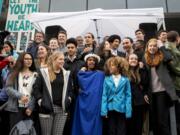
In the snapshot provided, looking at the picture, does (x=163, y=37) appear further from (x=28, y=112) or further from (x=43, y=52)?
(x=28, y=112)

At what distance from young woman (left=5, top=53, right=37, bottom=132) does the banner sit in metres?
5.12

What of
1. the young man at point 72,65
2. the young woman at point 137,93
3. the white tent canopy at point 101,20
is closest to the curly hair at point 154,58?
the young woman at point 137,93

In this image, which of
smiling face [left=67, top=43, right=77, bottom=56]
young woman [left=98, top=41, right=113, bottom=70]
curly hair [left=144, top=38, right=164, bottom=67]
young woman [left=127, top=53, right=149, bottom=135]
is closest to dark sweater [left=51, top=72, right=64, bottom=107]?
smiling face [left=67, top=43, right=77, bottom=56]

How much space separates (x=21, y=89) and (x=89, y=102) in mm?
1219

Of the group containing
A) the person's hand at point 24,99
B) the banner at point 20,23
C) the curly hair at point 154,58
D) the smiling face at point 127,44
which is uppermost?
the banner at point 20,23

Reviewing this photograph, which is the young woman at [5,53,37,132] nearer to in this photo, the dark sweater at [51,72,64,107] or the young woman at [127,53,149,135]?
the dark sweater at [51,72,64,107]

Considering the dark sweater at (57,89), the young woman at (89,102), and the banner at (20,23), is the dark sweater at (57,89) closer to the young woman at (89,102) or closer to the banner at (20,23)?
the young woman at (89,102)

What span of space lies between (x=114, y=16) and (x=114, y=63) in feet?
9.37

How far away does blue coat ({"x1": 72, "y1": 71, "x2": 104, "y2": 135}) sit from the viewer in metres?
6.91

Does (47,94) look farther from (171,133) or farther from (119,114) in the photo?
(171,133)

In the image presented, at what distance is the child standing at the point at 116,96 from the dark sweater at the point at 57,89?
2.47 ft

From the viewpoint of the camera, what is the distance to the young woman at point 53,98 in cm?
675

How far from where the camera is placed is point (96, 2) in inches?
688

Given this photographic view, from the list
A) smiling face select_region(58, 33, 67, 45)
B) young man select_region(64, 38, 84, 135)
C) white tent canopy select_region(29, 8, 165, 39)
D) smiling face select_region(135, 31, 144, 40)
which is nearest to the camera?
young man select_region(64, 38, 84, 135)
